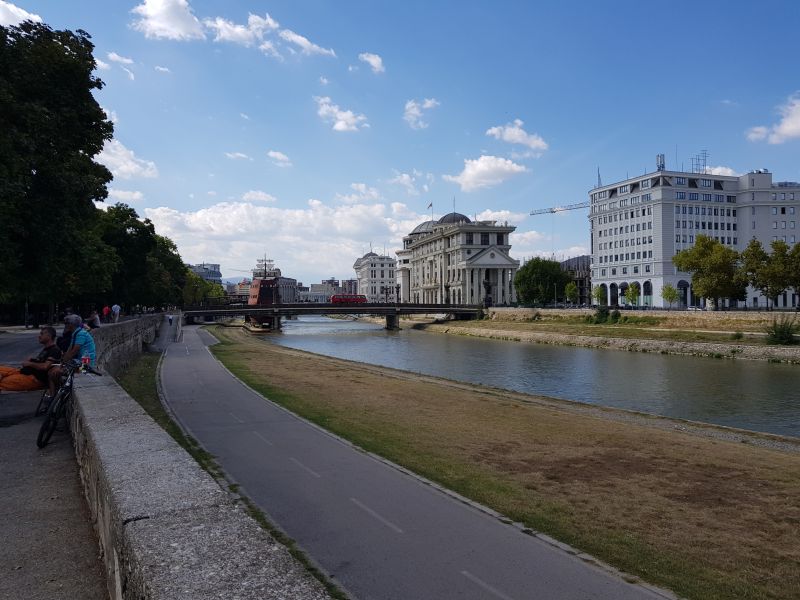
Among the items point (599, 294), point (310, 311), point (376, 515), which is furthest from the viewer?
point (599, 294)

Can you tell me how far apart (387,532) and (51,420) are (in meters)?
7.90

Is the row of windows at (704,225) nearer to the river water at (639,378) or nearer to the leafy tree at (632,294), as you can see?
the leafy tree at (632,294)

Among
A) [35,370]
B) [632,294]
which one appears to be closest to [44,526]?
[35,370]

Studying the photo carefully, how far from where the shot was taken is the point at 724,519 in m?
12.0

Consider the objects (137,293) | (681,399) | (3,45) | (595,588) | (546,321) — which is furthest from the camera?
(546,321)

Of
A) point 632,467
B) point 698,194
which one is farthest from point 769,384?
point 698,194

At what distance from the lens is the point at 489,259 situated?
15800cm

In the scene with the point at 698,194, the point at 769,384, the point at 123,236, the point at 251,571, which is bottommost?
the point at 769,384

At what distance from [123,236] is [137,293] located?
9036 millimetres

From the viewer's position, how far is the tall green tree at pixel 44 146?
20.1 m

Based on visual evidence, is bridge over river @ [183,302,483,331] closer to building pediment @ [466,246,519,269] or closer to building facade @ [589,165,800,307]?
building pediment @ [466,246,519,269]

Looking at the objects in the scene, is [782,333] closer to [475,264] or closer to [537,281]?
[537,281]

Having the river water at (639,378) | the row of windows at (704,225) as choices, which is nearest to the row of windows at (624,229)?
the row of windows at (704,225)

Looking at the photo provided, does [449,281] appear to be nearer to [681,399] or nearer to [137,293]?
[137,293]
